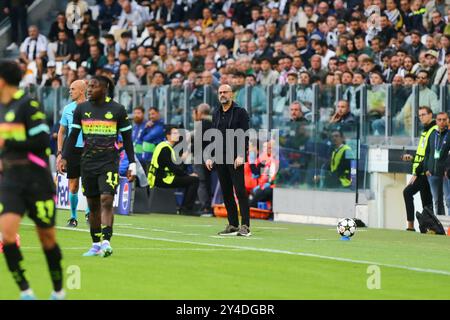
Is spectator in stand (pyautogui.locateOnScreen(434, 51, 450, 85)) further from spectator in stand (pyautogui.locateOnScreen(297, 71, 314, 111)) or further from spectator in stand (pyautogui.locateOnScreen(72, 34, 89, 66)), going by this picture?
spectator in stand (pyautogui.locateOnScreen(72, 34, 89, 66))

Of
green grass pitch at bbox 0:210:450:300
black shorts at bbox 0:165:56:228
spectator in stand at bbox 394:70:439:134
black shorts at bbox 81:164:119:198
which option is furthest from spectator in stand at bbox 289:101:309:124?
black shorts at bbox 0:165:56:228

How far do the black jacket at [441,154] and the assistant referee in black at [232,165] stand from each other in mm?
4011

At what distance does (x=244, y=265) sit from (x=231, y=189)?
17.1 ft

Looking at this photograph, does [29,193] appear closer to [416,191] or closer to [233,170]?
[233,170]

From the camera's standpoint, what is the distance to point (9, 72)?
464 inches

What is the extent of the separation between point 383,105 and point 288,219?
10.4 ft

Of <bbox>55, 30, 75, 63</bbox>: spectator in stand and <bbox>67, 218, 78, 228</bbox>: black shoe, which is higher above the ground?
<bbox>55, 30, 75, 63</bbox>: spectator in stand

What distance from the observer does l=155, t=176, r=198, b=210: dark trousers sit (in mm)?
26781

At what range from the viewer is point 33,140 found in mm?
11805

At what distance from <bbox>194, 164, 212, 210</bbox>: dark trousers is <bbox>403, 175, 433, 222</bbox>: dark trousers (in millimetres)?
5245

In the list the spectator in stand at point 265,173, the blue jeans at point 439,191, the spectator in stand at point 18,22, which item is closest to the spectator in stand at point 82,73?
the spectator in stand at point 18,22

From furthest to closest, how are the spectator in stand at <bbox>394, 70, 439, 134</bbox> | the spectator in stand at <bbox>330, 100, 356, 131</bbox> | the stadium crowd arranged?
the stadium crowd, the spectator in stand at <bbox>330, 100, 356, 131</bbox>, the spectator in stand at <bbox>394, 70, 439, 134</bbox>

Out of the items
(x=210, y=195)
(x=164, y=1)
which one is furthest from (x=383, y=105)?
(x=164, y=1)
